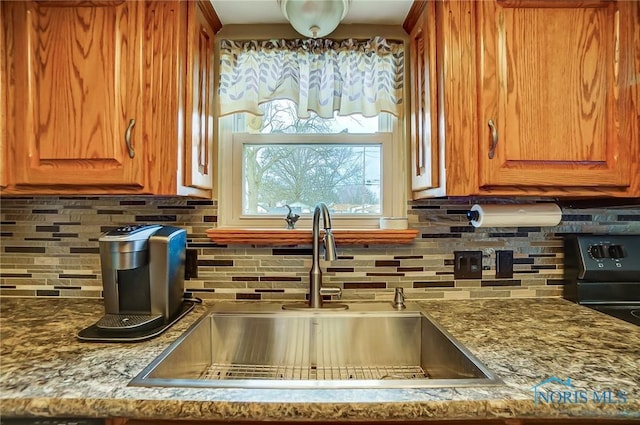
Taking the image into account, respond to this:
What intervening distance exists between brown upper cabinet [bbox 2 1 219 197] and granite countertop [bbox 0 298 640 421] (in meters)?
0.47

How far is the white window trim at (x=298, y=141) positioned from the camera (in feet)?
4.78

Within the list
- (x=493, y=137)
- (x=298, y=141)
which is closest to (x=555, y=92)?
(x=493, y=137)

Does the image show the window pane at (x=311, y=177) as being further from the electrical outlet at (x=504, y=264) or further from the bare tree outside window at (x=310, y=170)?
the electrical outlet at (x=504, y=264)

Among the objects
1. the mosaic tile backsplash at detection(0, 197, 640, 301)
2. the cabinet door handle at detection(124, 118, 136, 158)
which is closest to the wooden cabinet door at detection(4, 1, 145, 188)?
the cabinet door handle at detection(124, 118, 136, 158)

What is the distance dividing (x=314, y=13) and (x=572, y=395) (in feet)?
4.00

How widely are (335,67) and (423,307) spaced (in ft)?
3.17

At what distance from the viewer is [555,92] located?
42.5 inches

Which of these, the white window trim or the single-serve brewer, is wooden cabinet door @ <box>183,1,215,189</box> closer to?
the white window trim

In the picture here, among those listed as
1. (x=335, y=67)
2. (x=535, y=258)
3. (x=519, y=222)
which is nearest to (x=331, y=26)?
(x=335, y=67)

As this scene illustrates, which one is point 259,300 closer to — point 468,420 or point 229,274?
point 229,274

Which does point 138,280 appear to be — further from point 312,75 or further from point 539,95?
point 539,95

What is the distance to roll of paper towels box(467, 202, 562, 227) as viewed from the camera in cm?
125

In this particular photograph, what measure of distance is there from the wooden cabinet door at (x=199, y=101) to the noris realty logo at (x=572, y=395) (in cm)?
108

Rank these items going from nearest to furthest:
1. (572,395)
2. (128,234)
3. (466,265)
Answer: (572,395) < (128,234) < (466,265)
